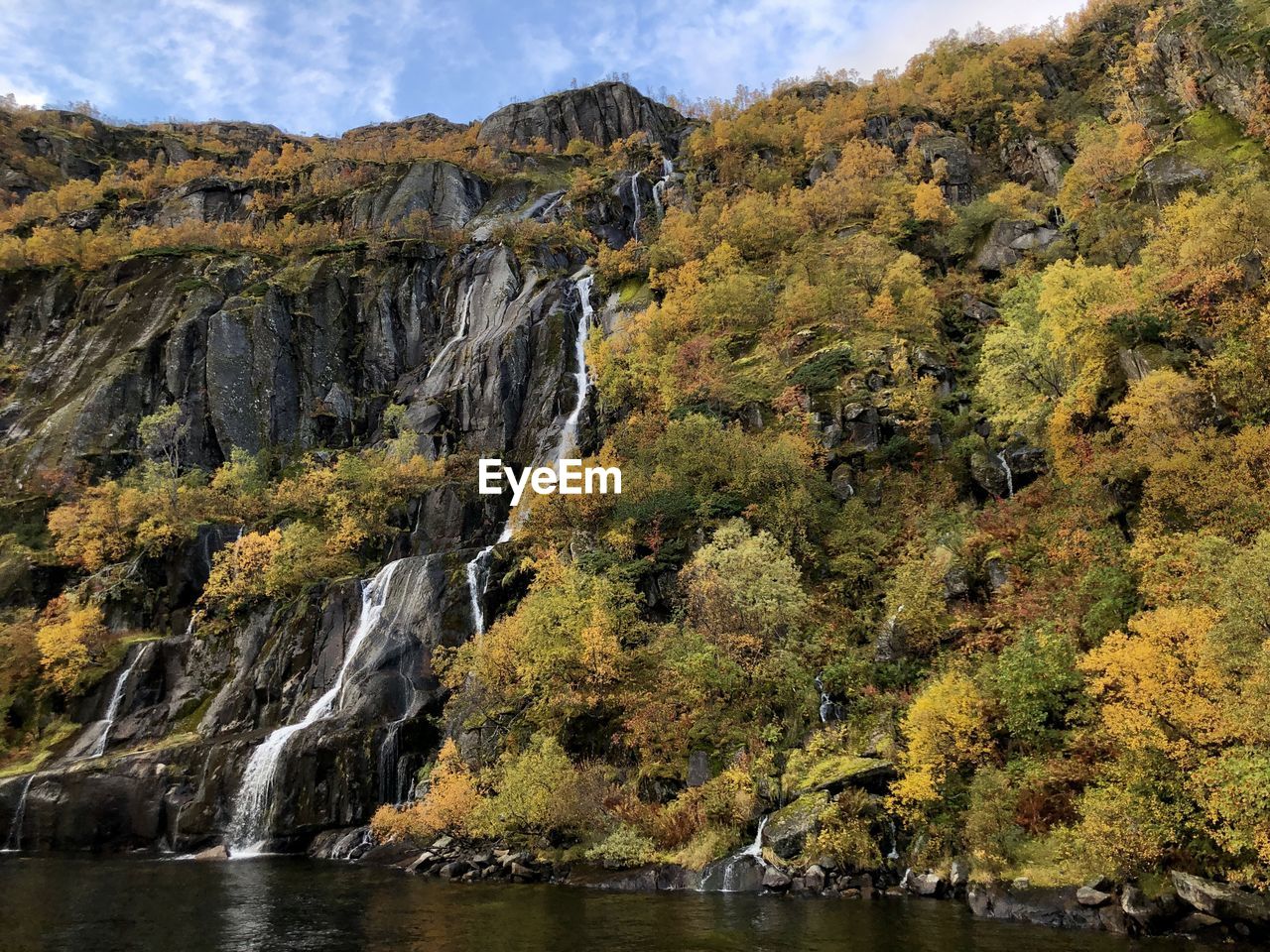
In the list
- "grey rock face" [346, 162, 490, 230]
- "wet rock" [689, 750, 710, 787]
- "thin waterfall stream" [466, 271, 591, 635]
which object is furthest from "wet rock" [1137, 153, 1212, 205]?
"grey rock face" [346, 162, 490, 230]

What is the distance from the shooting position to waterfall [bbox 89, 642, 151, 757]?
51.6 m

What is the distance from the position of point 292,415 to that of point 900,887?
8357 cm

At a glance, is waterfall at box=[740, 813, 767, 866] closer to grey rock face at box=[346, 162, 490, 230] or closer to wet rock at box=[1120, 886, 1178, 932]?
wet rock at box=[1120, 886, 1178, 932]

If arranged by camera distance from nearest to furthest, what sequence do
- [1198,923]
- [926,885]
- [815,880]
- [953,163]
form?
[1198,923]
[926,885]
[815,880]
[953,163]

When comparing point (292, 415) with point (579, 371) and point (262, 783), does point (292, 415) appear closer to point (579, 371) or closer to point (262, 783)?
point (579, 371)

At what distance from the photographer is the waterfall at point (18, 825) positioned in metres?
45.8

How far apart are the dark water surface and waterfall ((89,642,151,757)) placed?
19891 mm

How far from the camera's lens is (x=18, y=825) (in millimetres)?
46188

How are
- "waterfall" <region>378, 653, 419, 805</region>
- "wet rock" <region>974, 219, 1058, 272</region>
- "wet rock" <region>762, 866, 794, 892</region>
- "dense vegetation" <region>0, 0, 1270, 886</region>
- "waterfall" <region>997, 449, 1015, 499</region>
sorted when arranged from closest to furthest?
"dense vegetation" <region>0, 0, 1270, 886</region>
"wet rock" <region>762, 866, 794, 892</region>
"waterfall" <region>378, 653, 419, 805</region>
"waterfall" <region>997, 449, 1015, 499</region>
"wet rock" <region>974, 219, 1058, 272</region>

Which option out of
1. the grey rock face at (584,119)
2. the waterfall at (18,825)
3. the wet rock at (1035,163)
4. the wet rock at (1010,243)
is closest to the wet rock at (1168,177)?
the wet rock at (1010,243)

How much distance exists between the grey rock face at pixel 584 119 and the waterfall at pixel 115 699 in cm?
11910

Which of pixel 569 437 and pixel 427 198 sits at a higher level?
pixel 427 198

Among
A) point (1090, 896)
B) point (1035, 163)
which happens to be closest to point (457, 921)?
point (1090, 896)

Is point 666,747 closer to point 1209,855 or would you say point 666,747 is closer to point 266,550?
point 1209,855
